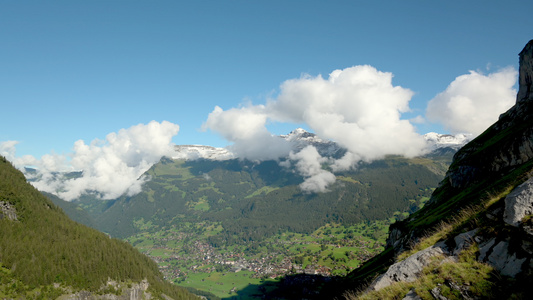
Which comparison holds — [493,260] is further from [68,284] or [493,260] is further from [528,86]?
[68,284]

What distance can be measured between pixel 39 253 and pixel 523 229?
476ft

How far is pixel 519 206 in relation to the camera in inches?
415

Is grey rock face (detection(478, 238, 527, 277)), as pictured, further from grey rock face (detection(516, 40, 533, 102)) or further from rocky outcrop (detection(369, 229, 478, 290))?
grey rock face (detection(516, 40, 533, 102))

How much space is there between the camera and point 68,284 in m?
97.6

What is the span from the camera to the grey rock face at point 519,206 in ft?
33.9

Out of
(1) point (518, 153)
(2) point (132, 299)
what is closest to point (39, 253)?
(2) point (132, 299)

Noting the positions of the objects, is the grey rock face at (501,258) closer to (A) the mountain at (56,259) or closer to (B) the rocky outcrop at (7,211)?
(A) the mountain at (56,259)

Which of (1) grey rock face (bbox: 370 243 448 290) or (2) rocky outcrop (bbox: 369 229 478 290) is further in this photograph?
(1) grey rock face (bbox: 370 243 448 290)

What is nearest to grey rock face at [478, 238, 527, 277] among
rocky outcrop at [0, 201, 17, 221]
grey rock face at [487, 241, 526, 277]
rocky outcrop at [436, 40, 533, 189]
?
grey rock face at [487, 241, 526, 277]

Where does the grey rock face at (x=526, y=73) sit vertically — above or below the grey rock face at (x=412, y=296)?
above

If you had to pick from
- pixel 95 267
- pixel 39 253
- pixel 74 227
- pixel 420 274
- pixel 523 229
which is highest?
pixel 74 227

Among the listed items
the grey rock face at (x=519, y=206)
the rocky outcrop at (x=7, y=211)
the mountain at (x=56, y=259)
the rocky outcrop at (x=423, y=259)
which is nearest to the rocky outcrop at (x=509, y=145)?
the rocky outcrop at (x=423, y=259)

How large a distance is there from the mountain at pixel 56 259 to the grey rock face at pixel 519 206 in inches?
4861

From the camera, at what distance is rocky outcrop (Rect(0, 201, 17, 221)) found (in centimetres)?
11429
